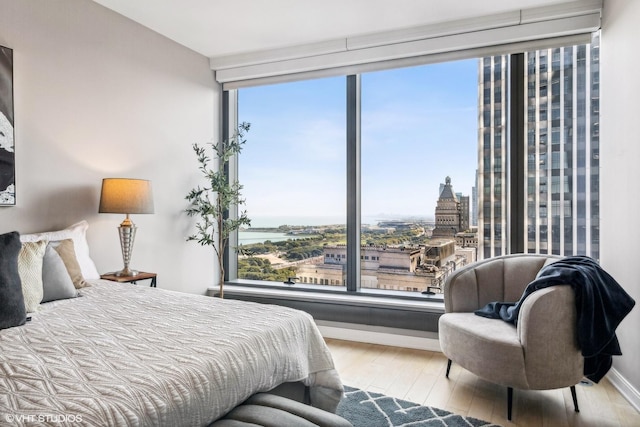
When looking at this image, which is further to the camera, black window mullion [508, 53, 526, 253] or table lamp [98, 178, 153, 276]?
black window mullion [508, 53, 526, 253]

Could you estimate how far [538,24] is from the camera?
3172mm

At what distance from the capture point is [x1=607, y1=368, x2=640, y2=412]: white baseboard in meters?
2.39

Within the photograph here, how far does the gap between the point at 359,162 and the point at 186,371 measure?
9.70ft

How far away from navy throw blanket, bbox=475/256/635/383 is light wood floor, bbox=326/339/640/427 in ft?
0.86

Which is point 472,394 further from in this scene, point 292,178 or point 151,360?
point 292,178

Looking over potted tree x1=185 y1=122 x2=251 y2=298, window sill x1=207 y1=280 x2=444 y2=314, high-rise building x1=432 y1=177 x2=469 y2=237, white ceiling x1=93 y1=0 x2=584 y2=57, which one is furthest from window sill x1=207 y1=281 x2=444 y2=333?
white ceiling x1=93 y1=0 x2=584 y2=57

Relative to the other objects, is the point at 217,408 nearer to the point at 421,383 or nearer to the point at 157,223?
the point at 421,383

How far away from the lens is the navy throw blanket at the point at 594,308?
216 centimetres

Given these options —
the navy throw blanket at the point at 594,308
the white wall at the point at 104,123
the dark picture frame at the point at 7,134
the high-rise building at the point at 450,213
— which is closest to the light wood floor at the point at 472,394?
the navy throw blanket at the point at 594,308

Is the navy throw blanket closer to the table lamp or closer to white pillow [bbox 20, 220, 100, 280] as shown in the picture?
the table lamp

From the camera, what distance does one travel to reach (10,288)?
70.3 inches

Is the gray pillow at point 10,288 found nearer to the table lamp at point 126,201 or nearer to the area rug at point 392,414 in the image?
the table lamp at point 126,201


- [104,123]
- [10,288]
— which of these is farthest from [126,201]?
[10,288]

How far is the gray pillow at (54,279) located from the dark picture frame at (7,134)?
0.56 metres
